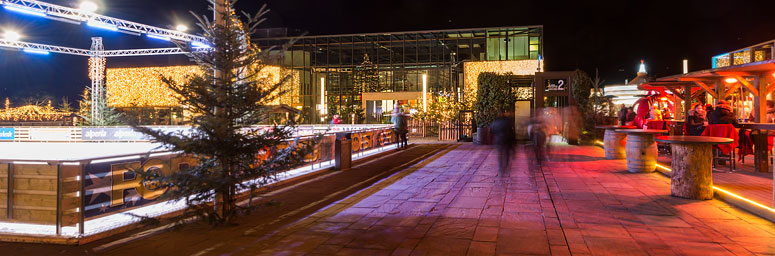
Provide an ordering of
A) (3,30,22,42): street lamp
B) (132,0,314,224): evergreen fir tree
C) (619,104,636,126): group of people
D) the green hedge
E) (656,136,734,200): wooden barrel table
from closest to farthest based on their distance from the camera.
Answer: (132,0,314,224): evergreen fir tree < (656,136,734,200): wooden barrel table < (619,104,636,126): group of people < the green hedge < (3,30,22,42): street lamp

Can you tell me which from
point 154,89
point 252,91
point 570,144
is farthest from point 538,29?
point 252,91

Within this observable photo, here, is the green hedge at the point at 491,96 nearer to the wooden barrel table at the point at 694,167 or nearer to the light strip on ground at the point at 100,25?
the wooden barrel table at the point at 694,167

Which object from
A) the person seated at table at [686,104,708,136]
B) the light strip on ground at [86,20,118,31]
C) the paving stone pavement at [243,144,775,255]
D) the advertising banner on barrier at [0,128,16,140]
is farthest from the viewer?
the advertising banner on barrier at [0,128,16,140]

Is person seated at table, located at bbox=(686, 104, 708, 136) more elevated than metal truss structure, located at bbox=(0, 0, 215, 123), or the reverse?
metal truss structure, located at bbox=(0, 0, 215, 123)

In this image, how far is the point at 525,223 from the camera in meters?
5.50

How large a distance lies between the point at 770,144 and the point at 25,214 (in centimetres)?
1467

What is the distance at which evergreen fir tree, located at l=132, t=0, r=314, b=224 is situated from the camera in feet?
16.9

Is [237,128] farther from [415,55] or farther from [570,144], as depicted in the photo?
[415,55]

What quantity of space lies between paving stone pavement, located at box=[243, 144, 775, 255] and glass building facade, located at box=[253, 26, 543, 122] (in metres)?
30.5

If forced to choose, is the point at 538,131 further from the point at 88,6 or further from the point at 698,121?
the point at 88,6

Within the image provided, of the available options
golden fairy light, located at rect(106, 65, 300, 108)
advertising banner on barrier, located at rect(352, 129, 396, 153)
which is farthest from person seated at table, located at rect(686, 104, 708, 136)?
golden fairy light, located at rect(106, 65, 300, 108)

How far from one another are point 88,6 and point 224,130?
702 inches

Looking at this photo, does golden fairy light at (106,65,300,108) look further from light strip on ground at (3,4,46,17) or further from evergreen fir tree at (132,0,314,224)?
evergreen fir tree at (132,0,314,224)

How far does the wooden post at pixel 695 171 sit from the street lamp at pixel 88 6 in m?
20.9
